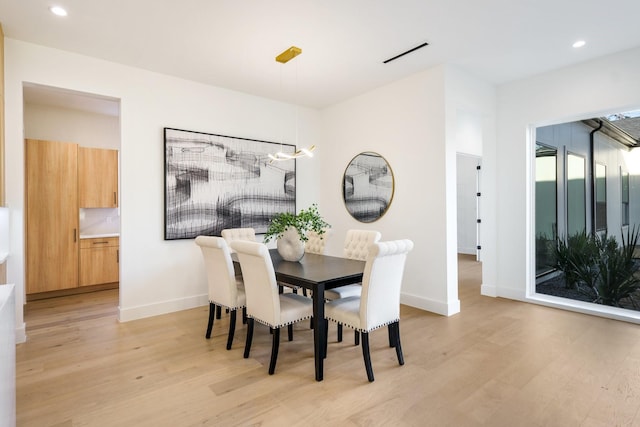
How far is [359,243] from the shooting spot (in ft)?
12.0

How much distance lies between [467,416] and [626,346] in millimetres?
2037

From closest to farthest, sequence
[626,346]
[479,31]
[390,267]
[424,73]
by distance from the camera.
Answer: [390,267], [626,346], [479,31], [424,73]

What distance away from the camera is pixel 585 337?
3.12 m

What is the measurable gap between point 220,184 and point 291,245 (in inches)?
70.2

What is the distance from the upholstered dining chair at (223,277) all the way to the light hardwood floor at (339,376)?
364 millimetres

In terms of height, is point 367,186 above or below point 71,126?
below

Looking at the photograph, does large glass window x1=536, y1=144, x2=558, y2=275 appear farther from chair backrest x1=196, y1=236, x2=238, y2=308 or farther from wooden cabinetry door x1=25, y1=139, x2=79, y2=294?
wooden cabinetry door x1=25, y1=139, x2=79, y2=294

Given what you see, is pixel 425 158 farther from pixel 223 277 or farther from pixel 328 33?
pixel 223 277

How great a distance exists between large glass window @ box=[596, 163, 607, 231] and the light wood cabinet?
23.3 feet

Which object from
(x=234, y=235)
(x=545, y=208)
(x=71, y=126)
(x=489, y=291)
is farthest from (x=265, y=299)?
(x=71, y=126)

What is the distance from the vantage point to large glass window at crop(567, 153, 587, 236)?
197 inches

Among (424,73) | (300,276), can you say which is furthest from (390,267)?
(424,73)

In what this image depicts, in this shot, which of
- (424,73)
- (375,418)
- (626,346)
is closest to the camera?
(375,418)

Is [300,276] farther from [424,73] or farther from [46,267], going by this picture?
[46,267]
